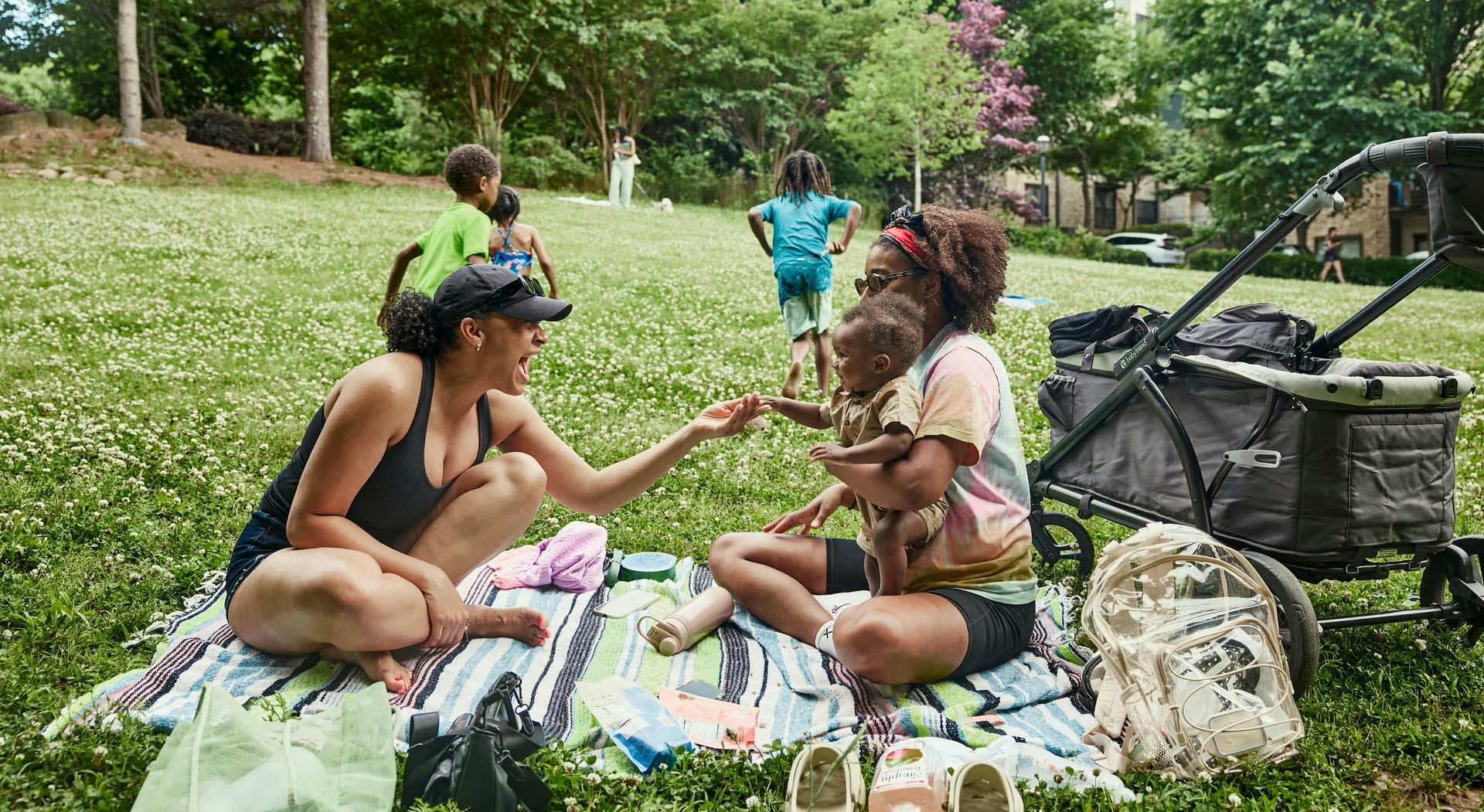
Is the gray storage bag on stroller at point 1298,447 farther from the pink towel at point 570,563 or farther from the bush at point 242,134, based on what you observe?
the bush at point 242,134

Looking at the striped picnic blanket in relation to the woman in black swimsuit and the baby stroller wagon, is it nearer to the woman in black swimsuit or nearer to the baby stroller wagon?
the woman in black swimsuit

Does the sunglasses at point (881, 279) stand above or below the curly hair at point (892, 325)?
above

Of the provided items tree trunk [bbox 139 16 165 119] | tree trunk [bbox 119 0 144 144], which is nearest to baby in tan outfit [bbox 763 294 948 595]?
tree trunk [bbox 119 0 144 144]

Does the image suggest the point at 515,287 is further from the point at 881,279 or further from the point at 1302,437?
the point at 1302,437

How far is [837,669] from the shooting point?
11.5 ft

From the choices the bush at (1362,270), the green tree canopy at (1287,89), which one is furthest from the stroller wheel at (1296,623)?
the green tree canopy at (1287,89)

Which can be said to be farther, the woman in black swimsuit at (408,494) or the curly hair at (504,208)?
the curly hair at (504,208)

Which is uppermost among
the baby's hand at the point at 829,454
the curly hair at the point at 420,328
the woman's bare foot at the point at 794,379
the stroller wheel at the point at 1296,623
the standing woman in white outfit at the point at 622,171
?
the standing woman in white outfit at the point at 622,171

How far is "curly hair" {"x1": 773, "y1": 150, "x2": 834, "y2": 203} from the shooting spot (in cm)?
844

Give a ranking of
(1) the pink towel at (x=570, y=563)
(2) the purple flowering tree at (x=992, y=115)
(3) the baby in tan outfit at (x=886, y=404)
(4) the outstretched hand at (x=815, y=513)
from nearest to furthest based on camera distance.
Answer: (3) the baby in tan outfit at (x=886, y=404)
(4) the outstretched hand at (x=815, y=513)
(1) the pink towel at (x=570, y=563)
(2) the purple flowering tree at (x=992, y=115)

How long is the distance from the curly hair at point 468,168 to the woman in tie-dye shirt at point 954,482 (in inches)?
154

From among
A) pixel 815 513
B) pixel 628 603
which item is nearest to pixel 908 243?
pixel 815 513

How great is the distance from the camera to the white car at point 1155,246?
33031 mm

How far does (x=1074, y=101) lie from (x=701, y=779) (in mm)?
41193
